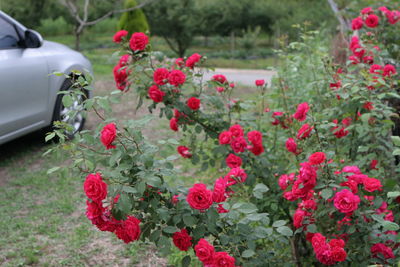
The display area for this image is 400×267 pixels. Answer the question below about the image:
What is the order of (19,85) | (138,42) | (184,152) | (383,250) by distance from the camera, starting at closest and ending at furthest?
(383,250), (138,42), (184,152), (19,85)

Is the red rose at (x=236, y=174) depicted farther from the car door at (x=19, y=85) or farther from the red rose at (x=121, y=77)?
the car door at (x=19, y=85)

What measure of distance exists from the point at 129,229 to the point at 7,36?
313cm

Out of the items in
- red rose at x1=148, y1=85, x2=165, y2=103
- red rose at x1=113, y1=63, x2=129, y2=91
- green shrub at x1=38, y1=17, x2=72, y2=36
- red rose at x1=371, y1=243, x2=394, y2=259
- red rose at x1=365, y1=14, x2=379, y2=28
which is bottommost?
green shrub at x1=38, y1=17, x2=72, y2=36

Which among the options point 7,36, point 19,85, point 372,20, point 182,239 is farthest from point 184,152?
point 7,36

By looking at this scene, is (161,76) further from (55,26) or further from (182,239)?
(55,26)

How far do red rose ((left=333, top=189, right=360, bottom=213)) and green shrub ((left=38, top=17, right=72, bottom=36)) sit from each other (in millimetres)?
26824

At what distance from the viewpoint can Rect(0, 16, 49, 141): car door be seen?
13.5ft

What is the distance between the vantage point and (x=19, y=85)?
4262mm

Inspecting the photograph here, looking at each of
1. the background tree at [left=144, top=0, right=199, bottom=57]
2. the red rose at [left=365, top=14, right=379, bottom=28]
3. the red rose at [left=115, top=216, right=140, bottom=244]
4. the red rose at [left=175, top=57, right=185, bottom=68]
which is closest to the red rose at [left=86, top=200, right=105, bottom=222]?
the red rose at [left=115, top=216, right=140, bottom=244]

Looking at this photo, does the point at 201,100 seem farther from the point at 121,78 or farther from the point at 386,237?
the point at 386,237

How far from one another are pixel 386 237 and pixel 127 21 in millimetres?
13616

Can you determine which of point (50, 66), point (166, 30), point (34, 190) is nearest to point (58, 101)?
point (50, 66)

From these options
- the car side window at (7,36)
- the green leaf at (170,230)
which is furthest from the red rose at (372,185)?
the car side window at (7,36)

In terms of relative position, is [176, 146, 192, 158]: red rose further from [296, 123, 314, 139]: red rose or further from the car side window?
the car side window
